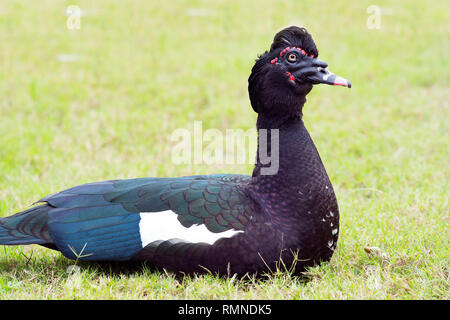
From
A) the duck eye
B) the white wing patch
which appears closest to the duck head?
the duck eye

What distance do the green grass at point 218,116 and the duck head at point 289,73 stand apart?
3.45ft

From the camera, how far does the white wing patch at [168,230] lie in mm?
3416

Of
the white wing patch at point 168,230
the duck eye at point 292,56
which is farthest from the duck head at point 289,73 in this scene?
the white wing patch at point 168,230

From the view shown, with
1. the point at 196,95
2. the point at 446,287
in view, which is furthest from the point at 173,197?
the point at 196,95

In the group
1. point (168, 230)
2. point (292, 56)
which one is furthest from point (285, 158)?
point (168, 230)

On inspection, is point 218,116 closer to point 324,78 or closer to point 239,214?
point 324,78

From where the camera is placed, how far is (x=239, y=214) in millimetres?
3471

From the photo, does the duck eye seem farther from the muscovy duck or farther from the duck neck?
the duck neck

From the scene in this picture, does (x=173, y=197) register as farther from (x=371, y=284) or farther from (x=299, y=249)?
(x=371, y=284)

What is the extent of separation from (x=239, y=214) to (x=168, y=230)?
431mm

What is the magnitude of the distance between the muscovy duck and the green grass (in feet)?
0.48

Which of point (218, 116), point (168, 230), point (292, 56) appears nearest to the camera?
point (168, 230)

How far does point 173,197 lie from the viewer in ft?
11.8

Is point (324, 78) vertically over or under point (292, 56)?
under
